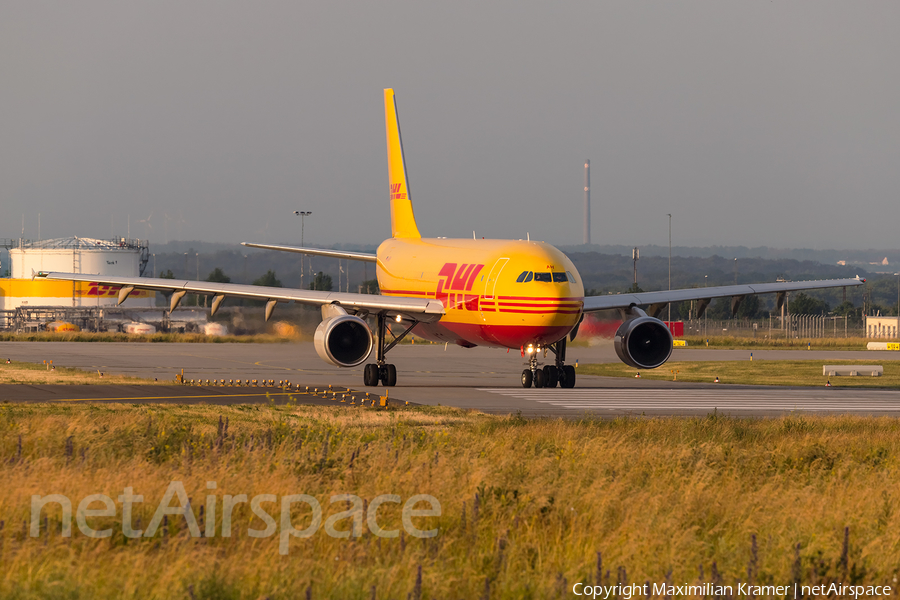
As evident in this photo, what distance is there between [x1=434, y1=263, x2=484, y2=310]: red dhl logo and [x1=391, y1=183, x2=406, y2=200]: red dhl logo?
10.3m

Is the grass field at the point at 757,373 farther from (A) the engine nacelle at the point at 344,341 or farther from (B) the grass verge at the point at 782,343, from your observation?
(B) the grass verge at the point at 782,343

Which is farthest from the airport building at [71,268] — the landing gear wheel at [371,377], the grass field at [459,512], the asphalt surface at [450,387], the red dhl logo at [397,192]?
the grass field at [459,512]

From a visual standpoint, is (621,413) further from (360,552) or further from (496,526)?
(360,552)

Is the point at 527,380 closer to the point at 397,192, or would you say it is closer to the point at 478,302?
the point at 478,302

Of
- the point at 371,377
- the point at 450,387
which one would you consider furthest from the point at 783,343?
the point at 371,377

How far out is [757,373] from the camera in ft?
149

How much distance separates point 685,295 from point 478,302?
368 inches

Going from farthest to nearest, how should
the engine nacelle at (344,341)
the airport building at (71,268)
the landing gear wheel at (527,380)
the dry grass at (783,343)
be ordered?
the airport building at (71,268) < the dry grass at (783,343) < the landing gear wheel at (527,380) < the engine nacelle at (344,341)

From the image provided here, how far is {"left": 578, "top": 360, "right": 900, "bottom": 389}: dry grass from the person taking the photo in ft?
134

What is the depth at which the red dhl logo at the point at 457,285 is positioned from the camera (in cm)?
3266

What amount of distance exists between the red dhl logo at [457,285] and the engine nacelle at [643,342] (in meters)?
5.59

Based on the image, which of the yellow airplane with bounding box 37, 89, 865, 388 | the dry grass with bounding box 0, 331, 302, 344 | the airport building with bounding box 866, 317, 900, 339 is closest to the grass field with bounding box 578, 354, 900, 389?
the yellow airplane with bounding box 37, 89, 865, 388

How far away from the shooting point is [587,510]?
10.9 meters

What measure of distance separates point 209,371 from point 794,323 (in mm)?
62812
